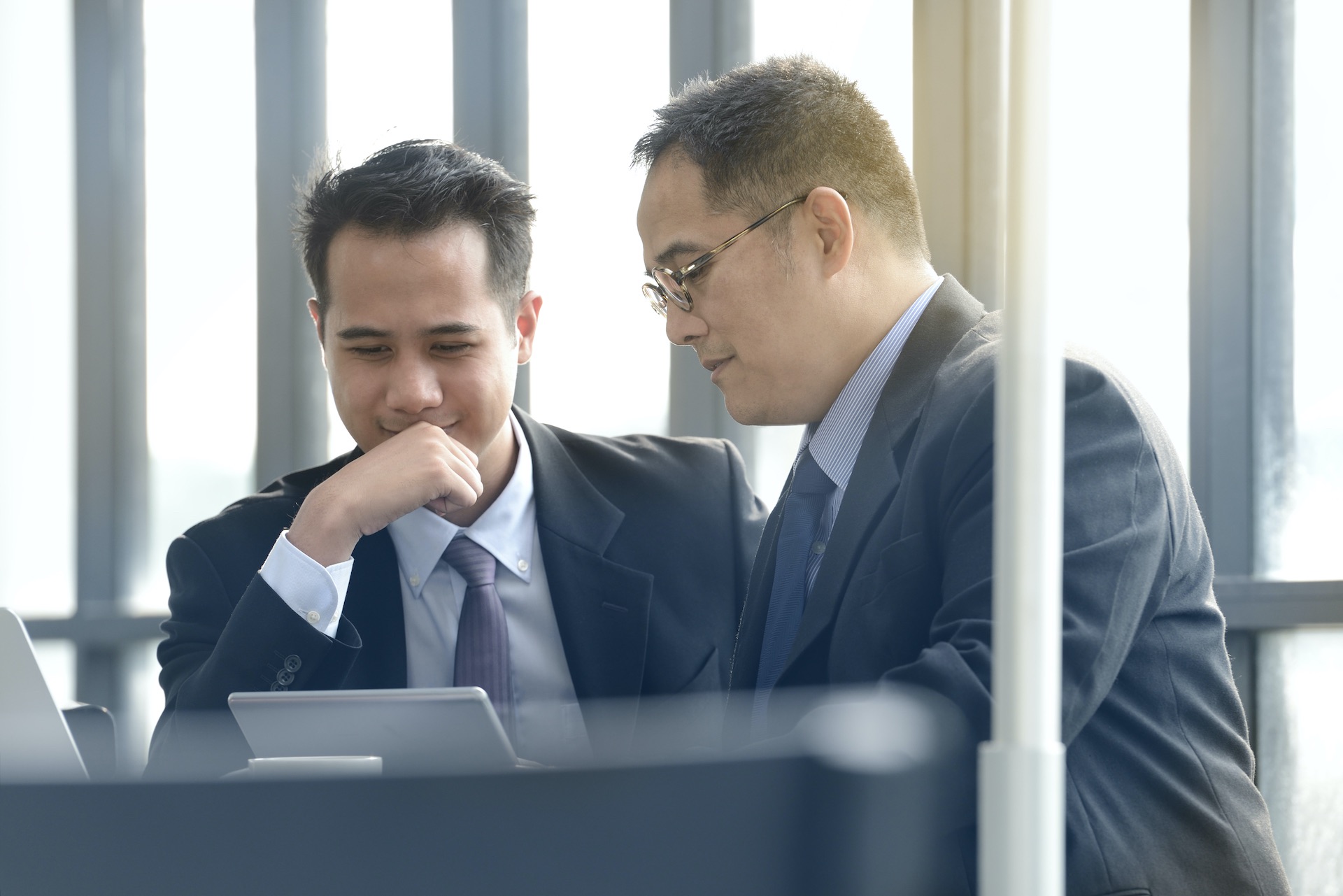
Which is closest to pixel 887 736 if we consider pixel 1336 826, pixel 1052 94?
pixel 1052 94

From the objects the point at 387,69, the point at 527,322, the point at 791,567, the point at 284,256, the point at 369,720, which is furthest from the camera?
the point at 387,69

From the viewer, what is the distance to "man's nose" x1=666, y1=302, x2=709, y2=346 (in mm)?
1650

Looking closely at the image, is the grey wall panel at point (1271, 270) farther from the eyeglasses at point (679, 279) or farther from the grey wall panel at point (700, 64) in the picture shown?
the eyeglasses at point (679, 279)

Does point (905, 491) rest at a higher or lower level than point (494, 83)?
lower

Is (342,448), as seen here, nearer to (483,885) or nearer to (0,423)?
(0,423)

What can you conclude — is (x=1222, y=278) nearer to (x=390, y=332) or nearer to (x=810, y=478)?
(x=810, y=478)

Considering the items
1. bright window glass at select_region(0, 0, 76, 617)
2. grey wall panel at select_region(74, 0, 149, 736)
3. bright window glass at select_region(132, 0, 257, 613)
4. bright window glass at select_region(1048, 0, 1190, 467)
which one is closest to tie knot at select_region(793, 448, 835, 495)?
bright window glass at select_region(1048, 0, 1190, 467)

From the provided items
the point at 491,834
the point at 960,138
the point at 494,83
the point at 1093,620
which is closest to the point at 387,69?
the point at 494,83

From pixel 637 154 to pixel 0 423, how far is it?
2176 millimetres

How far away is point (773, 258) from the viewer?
1.58m

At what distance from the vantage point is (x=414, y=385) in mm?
1717

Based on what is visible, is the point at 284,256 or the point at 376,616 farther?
the point at 284,256

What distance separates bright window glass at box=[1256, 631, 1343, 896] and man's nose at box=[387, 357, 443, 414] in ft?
7.74

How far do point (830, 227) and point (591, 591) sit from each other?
0.68 meters
